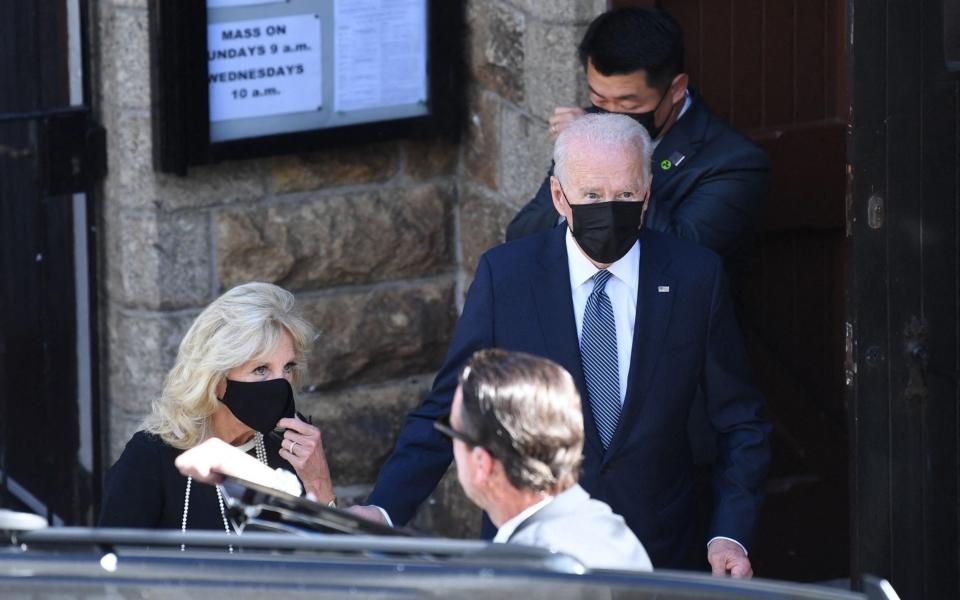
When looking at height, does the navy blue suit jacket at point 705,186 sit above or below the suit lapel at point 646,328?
above

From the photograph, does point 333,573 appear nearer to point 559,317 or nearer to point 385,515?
point 385,515

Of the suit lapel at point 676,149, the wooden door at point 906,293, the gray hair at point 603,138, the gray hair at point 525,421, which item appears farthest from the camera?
the suit lapel at point 676,149

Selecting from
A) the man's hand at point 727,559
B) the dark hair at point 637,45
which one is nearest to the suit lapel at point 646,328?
the man's hand at point 727,559

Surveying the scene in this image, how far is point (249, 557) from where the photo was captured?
2.63 m

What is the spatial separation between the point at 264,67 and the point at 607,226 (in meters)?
1.85

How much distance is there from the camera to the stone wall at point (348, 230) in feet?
18.6

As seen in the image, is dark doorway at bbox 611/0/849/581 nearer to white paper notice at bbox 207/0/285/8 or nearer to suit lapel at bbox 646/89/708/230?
suit lapel at bbox 646/89/708/230

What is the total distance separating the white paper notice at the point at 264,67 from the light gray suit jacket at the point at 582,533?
2.81 m

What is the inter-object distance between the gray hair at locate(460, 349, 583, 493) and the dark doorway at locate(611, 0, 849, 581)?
2.51m

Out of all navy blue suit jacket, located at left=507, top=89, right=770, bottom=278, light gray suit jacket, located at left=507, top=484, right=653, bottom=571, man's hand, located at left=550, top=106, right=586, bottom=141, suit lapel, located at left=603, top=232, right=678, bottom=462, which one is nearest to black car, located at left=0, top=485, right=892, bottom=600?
light gray suit jacket, located at left=507, top=484, right=653, bottom=571

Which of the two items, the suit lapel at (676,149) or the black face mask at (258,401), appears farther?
the suit lapel at (676,149)

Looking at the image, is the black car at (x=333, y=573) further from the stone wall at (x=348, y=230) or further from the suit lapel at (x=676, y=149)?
the stone wall at (x=348, y=230)

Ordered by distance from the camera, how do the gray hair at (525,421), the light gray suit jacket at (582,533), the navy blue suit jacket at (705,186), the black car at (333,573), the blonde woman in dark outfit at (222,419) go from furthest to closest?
1. the navy blue suit jacket at (705,186)
2. the blonde woman in dark outfit at (222,419)
3. the gray hair at (525,421)
4. the light gray suit jacket at (582,533)
5. the black car at (333,573)

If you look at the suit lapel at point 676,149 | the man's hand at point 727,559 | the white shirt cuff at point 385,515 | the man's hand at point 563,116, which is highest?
the man's hand at point 563,116
